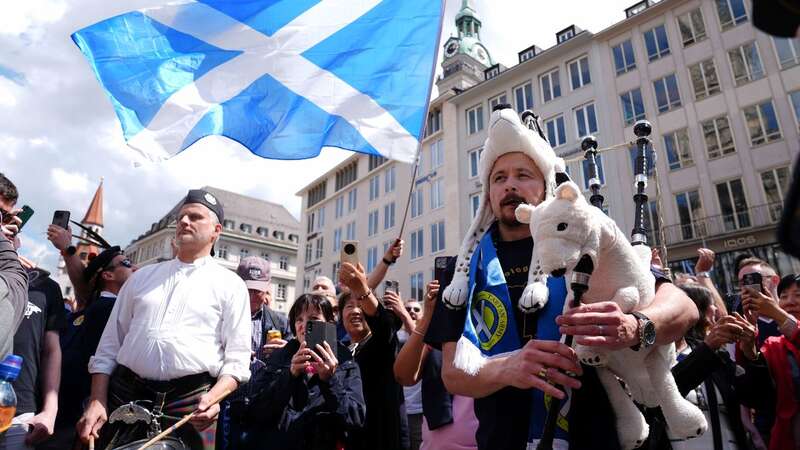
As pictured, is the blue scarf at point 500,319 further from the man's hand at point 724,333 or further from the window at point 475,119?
the window at point 475,119

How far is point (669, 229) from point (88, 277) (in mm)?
22727

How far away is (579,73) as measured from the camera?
86.9ft

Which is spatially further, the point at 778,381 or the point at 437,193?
the point at 437,193

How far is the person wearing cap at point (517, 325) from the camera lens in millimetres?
1540

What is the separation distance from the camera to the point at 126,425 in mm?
2686

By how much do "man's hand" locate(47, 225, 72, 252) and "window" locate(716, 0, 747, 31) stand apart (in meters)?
25.8

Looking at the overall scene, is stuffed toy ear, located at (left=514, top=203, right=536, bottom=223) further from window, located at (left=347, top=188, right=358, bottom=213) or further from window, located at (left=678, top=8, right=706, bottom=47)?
window, located at (left=347, top=188, right=358, bottom=213)

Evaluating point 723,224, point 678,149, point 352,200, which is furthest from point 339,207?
point 723,224

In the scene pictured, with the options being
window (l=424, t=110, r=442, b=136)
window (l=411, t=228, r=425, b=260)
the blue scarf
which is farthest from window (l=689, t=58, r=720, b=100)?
the blue scarf

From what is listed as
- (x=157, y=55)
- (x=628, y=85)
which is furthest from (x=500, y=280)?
(x=628, y=85)

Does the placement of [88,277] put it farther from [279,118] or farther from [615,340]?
[615,340]

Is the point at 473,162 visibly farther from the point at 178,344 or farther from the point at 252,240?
the point at 252,240

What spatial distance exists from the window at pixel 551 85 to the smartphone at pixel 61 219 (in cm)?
2599

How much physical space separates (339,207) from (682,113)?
26807 millimetres
